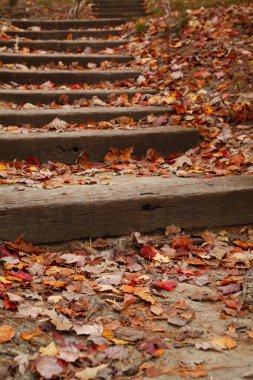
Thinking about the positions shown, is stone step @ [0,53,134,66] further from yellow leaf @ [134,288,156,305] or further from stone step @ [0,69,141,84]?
yellow leaf @ [134,288,156,305]

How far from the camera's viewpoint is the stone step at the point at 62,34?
21.5 ft

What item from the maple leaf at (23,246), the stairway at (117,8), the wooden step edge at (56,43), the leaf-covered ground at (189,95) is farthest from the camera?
the stairway at (117,8)

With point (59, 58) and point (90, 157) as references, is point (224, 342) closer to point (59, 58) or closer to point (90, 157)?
point (90, 157)

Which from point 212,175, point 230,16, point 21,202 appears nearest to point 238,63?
point 230,16

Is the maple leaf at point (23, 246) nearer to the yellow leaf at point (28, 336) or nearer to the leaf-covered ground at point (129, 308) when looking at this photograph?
the leaf-covered ground at point (129, 308)

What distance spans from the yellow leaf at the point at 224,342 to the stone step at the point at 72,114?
2649mm

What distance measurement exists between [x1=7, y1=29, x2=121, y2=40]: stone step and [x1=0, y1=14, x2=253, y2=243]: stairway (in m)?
0.60

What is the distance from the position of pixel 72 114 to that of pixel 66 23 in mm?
3950

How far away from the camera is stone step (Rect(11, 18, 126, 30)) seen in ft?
23.3

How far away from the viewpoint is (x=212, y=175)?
3229 millimetres

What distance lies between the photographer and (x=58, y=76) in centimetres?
498

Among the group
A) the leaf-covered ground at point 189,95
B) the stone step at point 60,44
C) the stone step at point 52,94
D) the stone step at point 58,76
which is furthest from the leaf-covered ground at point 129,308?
the stone step at point 60,44

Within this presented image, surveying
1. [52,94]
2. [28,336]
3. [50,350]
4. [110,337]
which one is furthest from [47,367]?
[52,94]

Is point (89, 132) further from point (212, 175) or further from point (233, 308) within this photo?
point (233, 308)
